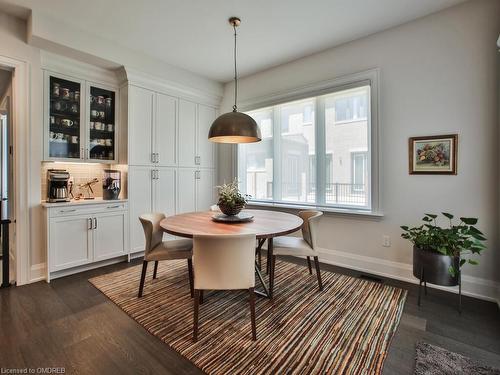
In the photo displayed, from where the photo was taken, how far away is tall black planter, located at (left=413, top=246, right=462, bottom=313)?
2255 millimetres

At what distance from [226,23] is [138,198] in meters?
2.54

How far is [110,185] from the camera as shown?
348 centimetres

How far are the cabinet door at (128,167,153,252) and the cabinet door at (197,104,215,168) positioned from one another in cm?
102

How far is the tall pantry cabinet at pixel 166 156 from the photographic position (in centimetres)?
365

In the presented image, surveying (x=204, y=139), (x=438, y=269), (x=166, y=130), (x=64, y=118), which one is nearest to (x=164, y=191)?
(x=166, y=130)

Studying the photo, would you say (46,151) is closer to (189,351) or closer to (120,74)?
(120,74)

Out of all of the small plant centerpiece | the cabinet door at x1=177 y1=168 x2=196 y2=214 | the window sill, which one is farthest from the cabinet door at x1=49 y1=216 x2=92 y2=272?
the window sill

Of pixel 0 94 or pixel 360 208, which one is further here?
pixel 0 94

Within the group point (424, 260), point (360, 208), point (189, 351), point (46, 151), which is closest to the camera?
point (189, 351)

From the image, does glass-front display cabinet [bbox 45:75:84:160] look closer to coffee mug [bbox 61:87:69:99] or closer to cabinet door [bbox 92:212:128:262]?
coffee mug [bbox 61:87:69:99]

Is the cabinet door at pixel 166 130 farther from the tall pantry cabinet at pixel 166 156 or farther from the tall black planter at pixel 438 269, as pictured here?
the tall black planter at pixel 438 269

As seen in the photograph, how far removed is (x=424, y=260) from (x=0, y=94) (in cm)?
644

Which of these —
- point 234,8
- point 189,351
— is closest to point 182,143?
point 234,8

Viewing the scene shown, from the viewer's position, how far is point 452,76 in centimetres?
262
